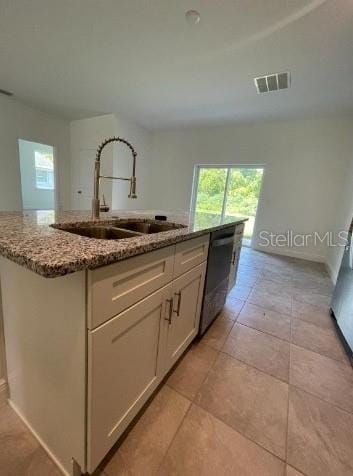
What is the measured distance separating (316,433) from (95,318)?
1273 millimetres

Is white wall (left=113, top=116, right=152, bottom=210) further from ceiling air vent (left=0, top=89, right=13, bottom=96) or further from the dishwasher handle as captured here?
the dishwasher handle

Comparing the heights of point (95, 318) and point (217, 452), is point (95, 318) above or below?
above

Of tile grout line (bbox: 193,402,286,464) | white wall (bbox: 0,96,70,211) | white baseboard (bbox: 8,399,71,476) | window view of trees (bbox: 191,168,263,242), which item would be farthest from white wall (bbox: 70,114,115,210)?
tile grout line (bbox: 193,402,286,464)

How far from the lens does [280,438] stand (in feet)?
3.29

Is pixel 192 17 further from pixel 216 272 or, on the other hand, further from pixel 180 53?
pixel 216 272

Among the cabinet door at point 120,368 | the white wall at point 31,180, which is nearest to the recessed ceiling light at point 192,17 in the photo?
the cabinet door at point 120,368

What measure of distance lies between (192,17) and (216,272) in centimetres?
220

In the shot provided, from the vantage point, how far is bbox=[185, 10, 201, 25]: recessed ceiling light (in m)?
1.75

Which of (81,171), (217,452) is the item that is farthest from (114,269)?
(81,171)

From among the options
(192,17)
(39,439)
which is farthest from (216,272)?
(192,17)

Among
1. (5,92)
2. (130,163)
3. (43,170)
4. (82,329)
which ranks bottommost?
(82,329)

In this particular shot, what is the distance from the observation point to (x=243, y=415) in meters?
1.10

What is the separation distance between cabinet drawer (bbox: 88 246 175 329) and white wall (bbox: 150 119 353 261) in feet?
13.5

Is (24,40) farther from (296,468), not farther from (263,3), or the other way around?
(296,468)
